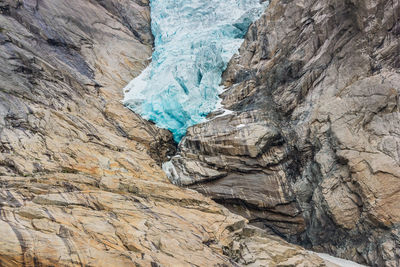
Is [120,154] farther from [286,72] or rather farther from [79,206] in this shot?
[286,72]

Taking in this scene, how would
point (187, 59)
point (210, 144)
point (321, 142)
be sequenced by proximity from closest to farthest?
point (321, 142) < point (210, 144) < point (187, 59)

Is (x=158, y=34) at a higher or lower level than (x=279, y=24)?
higher

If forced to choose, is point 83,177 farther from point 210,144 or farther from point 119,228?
point 210,144

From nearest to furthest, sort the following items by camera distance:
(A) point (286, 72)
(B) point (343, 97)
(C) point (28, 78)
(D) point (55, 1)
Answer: (B) point (343, 97) < (C) point (28, 78) < (A) point (286, 72) < (D) point (55, 1)

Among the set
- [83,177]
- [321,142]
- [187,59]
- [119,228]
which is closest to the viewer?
[119,228]

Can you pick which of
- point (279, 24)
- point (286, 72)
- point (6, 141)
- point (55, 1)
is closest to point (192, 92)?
point (286, 72)

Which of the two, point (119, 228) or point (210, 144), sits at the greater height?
point (210, 144)

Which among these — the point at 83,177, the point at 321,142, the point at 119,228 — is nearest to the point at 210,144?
the point at 321,142

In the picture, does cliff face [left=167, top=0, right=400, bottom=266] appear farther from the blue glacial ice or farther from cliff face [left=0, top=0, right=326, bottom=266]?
the blue glacial ice
